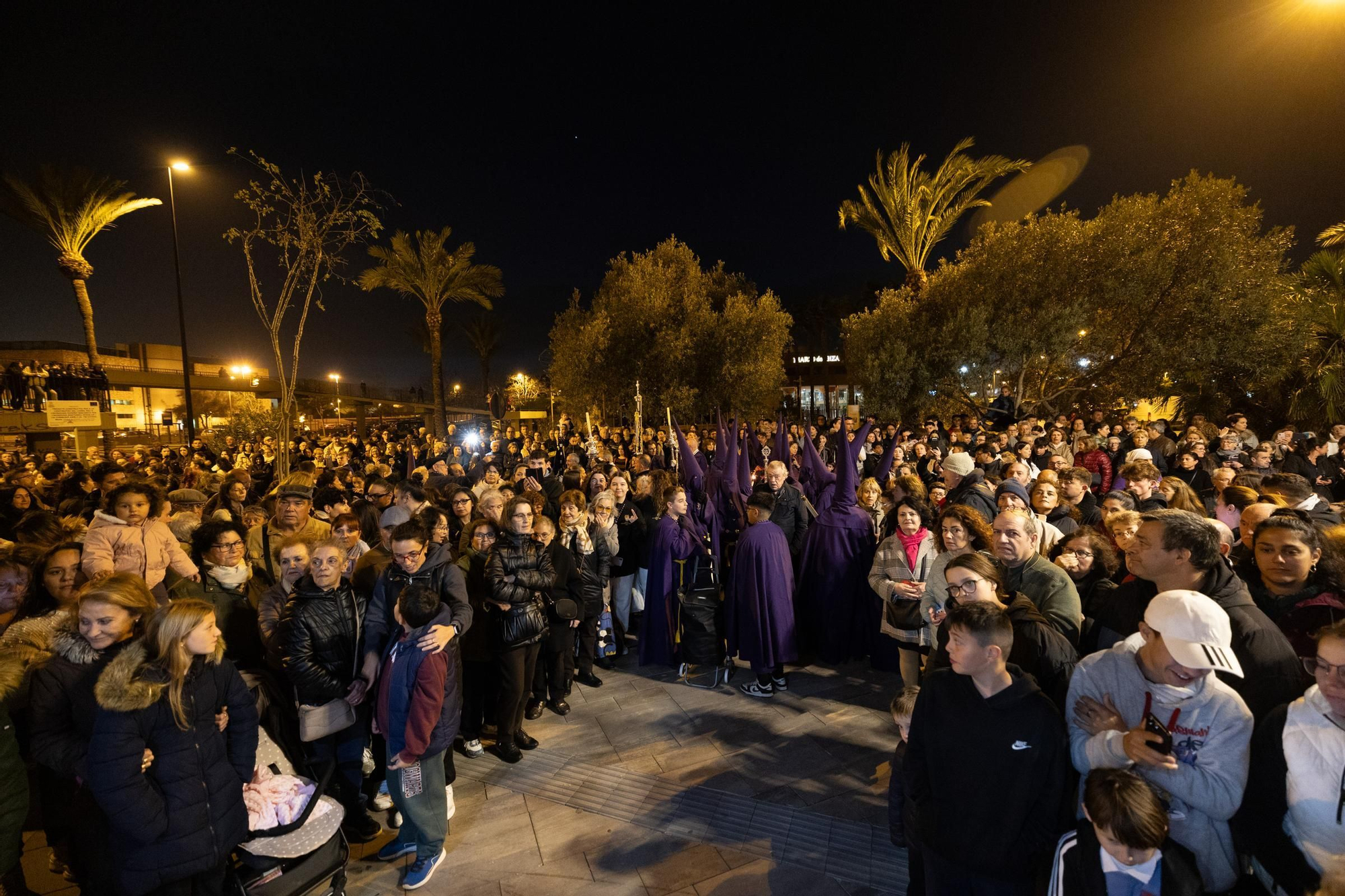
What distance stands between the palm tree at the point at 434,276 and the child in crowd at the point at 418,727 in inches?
838

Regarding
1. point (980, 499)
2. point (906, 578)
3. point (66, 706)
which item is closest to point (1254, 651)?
point (906, 578)

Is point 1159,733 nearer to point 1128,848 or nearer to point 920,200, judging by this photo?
point 1128,848

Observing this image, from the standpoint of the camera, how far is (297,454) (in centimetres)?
1506

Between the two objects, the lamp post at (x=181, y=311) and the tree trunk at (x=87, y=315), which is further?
the tree trunk at (x=87, y=315)

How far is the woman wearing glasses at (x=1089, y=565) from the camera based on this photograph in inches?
152

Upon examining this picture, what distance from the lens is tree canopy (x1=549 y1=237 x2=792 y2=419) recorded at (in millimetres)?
20969

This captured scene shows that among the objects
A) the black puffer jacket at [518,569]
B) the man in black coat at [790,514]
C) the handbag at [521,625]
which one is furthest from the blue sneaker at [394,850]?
the man in black coat at [790,514]

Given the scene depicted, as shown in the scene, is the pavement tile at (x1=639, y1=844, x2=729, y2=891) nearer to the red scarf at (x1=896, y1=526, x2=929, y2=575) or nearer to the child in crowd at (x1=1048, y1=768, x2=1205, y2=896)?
the child in crowd at (x1=1048, y1=768, x2=1205, y2=896)

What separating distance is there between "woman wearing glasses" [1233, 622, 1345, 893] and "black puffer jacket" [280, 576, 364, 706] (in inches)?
172

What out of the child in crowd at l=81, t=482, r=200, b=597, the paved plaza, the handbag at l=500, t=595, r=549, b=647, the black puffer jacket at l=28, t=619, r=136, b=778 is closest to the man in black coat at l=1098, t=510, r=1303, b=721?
the paved plaza

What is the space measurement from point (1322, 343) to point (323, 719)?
2194 centimetres

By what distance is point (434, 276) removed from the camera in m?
23.0

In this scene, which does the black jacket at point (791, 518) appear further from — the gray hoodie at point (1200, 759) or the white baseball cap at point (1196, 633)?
the white baseball cap at point (1196, 633)

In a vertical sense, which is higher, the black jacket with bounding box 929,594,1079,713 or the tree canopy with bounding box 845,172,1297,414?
the tree canopy with bounding box 845,172,1297,414
